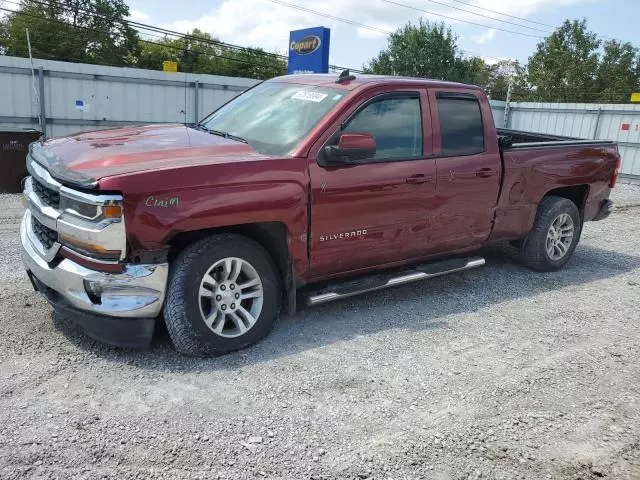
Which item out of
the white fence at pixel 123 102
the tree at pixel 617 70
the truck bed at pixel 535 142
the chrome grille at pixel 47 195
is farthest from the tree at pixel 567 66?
the chrome grille at pixel 47 195

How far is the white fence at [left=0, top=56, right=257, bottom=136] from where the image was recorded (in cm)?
1277

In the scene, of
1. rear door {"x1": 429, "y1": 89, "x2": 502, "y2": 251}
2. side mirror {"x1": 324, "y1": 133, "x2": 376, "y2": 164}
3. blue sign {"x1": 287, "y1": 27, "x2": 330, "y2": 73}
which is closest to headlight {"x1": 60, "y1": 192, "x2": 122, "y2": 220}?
side mirror {"x1": 324, "y1": 133, "x2": 376, "y2": 164}

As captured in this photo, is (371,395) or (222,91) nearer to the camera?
(371,395)

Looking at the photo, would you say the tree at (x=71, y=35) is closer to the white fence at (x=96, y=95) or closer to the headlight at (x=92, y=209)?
the white fence at (x=96, y=95)

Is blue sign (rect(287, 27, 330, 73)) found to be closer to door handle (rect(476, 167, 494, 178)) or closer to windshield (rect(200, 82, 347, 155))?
windshield (rect(200, 82, 347, 155))

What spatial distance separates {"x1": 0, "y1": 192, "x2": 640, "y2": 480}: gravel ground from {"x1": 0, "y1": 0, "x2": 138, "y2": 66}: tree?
48804 millimetres

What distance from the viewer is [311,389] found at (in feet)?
11.6

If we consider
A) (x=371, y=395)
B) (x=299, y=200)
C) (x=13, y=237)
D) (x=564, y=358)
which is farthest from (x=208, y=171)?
(x=13, y=237)

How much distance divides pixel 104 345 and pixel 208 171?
1450mm

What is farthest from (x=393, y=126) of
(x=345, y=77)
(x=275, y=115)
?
(x=275, y=115)

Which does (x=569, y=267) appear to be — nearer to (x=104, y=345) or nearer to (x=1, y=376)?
(x=104, y=345)

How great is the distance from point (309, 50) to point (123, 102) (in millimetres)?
5049

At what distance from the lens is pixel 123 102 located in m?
14.5

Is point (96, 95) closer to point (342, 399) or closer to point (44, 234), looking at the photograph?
point (44, 234)
